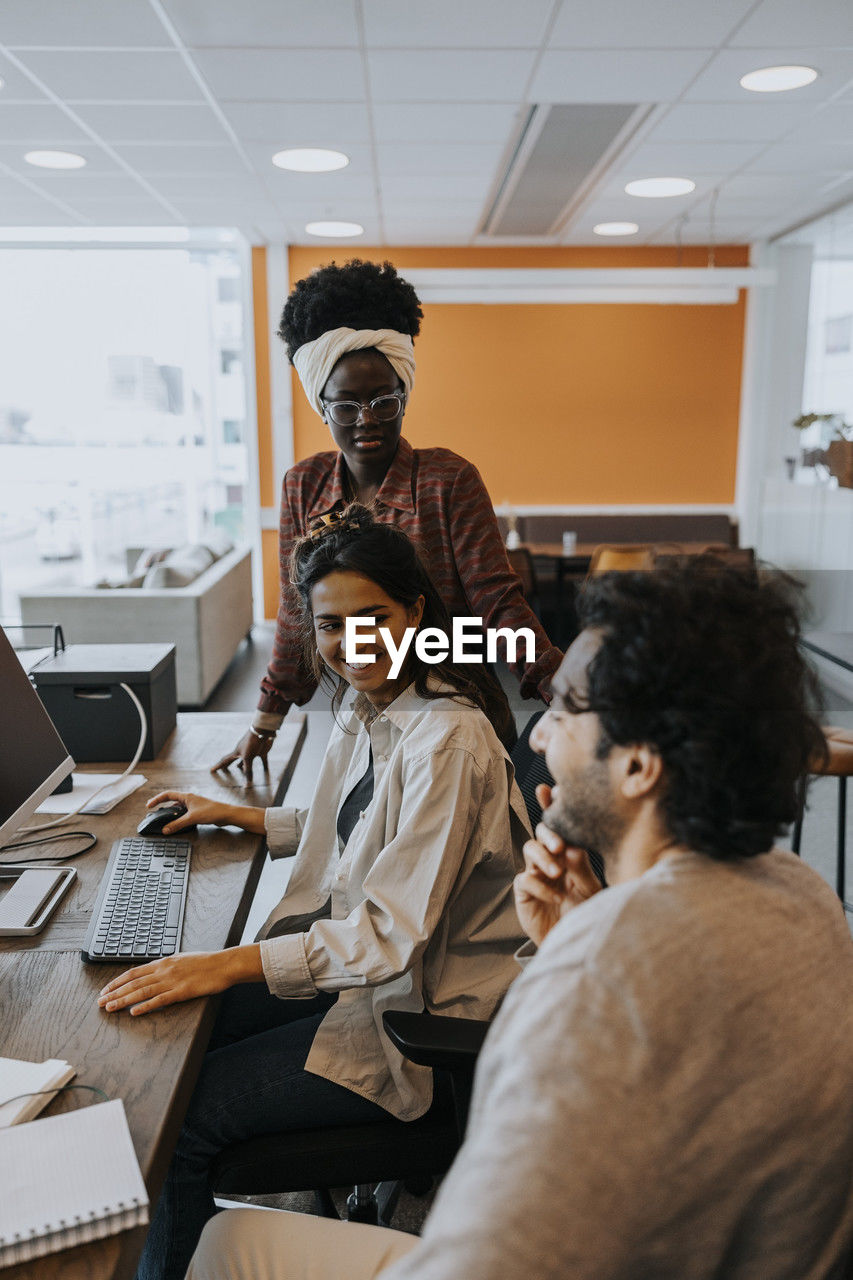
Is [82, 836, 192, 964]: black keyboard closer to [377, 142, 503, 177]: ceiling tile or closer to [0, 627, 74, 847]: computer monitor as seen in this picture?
[0, 627, 74, 847]: computer monitor

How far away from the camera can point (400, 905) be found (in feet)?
4.22

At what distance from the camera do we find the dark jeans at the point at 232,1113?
1.28m

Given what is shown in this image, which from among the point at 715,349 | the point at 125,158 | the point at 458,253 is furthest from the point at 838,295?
the point at 125,158

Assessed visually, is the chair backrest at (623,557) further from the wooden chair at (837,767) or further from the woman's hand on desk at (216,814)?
the woman's hand on desk at (216,814)

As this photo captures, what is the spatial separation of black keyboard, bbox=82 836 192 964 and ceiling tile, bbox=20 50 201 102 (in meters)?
2.93

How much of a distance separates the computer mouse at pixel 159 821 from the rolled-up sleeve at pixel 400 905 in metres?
0.51

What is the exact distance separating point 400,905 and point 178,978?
291 mm

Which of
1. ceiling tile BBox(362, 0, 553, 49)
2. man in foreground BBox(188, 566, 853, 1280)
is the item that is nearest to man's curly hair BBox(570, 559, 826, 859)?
man in foreground BBox(188, 566, 853, 1280)

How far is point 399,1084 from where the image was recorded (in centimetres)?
129

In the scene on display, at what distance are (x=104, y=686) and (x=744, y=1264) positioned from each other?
1.69 metres

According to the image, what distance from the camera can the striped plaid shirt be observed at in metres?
1.92

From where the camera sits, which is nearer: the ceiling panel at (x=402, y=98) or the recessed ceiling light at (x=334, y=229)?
the ceiling panel at (x=402, y=98)

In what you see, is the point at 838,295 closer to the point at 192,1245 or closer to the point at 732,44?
the point at 732,44

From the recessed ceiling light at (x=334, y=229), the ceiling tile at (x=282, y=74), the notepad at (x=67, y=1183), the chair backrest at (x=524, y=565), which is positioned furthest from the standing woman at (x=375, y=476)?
the recessed ceiling light at (x=334, y=229)
